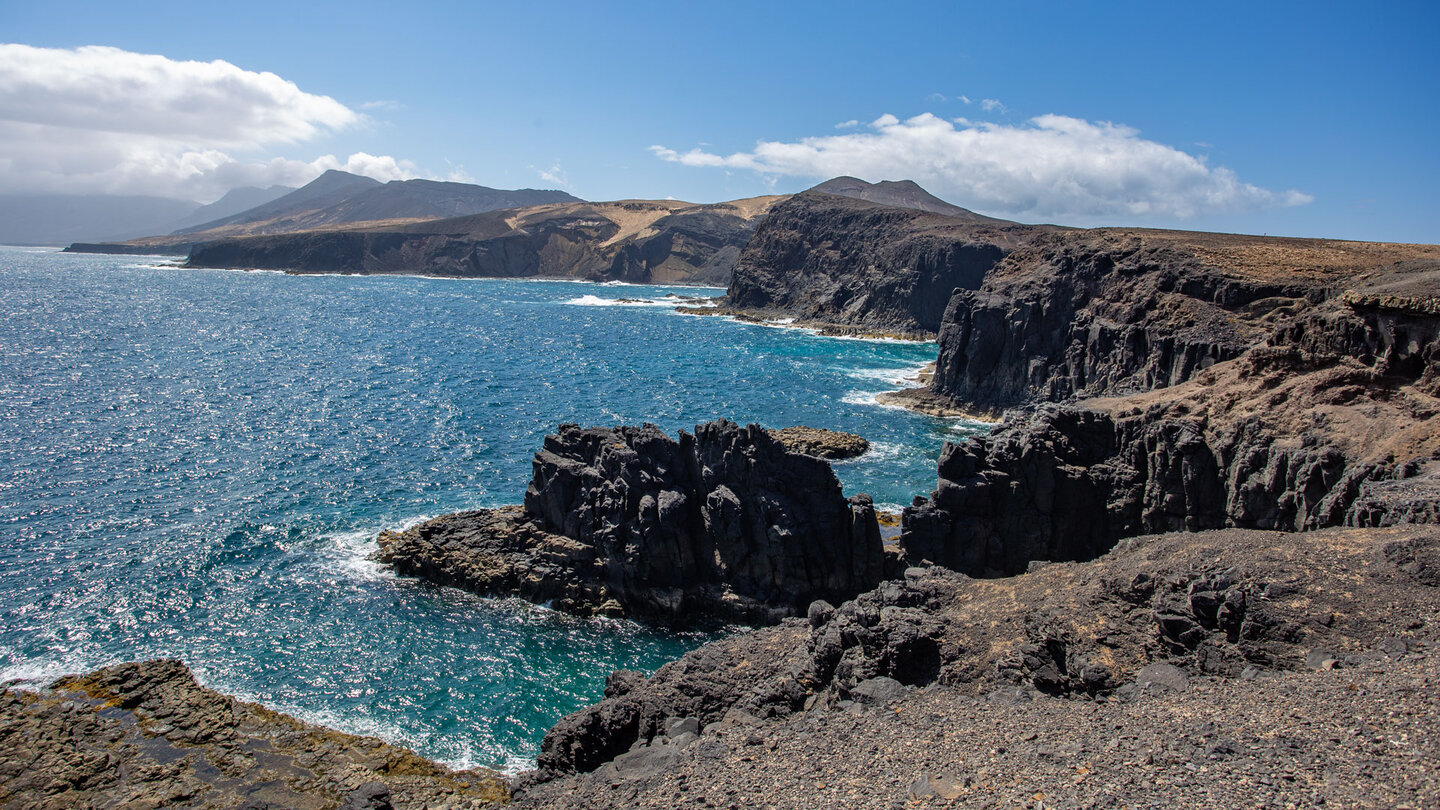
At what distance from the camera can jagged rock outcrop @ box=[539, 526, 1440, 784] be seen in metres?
21.3

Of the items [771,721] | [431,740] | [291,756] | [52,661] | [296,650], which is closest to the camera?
[771,721]

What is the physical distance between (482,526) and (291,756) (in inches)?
754

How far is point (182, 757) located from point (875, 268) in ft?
524

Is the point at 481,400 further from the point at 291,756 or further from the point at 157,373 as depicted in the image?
the point at 291,756

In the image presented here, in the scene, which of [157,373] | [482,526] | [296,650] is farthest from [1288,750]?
[157,373]

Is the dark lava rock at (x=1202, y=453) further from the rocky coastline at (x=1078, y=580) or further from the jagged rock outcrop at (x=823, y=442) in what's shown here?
the jagged rock outcrop at (x=823, y=442)

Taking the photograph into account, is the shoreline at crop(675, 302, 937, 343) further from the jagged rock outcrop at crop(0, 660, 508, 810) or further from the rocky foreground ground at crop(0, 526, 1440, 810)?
the jagged rock outcrop at crop(0, 660, 508, 810)

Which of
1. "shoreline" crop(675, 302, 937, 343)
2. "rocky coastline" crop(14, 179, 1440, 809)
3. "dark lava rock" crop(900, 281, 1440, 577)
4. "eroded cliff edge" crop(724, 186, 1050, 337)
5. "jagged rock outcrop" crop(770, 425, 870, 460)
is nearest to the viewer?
"rocky coastline" crop(14, 179, 1440, 809)

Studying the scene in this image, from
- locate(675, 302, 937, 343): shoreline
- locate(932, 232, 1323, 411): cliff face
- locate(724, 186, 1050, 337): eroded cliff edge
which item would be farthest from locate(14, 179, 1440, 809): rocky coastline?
locate(724, 186, 1050, 337): eroded cliff edge

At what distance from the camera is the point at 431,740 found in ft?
96.4

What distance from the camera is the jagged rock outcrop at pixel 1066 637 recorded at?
21.3 metres

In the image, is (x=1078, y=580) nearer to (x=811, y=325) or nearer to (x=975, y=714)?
(x=975, y=714)

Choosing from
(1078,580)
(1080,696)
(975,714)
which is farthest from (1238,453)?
(975,714)

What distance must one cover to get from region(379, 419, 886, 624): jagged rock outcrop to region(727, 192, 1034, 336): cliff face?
117709 mm
